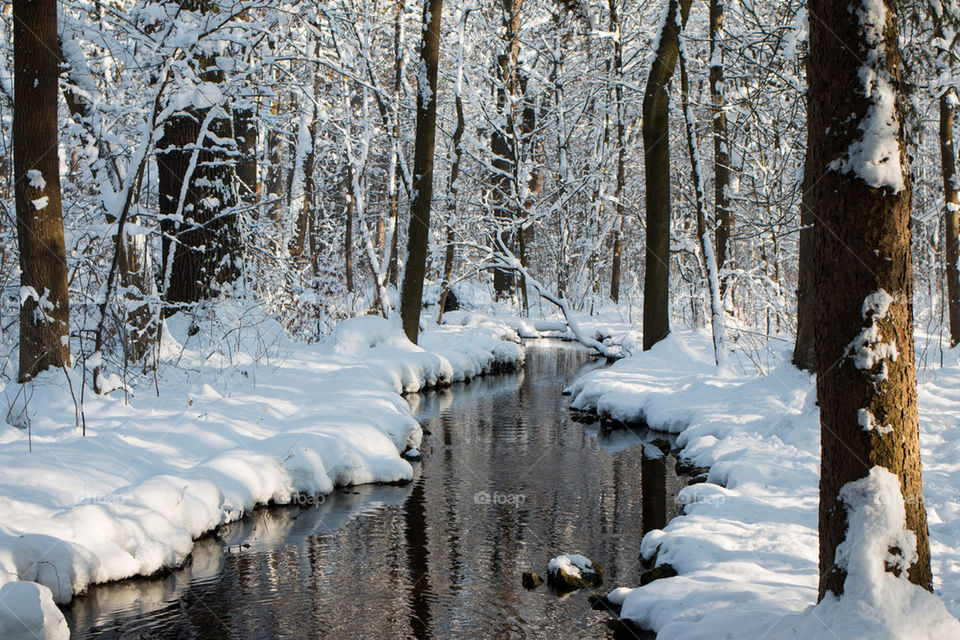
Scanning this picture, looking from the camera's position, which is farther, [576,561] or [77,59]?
[77,59]

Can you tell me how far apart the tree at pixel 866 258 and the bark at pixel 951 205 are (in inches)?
351

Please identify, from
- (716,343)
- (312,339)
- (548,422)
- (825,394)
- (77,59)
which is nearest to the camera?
(825,394)

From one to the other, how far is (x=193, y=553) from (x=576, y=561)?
311 centimetres

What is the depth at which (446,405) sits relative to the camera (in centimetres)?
1274

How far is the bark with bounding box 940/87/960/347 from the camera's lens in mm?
11492

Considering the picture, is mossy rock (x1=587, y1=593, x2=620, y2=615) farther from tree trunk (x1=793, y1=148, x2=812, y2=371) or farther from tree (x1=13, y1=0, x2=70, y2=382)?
tree (x1=13, y1=0, x2=70, y2=382)

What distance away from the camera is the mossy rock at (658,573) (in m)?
5.57

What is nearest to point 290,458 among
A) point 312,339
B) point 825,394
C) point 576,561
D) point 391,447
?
point 391,447

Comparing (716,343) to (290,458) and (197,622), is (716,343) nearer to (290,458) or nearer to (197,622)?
(290,458)

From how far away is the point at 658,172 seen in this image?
45.4ft

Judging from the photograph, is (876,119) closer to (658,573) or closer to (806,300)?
(658,573)

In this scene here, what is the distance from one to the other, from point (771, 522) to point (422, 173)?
32.9 ft

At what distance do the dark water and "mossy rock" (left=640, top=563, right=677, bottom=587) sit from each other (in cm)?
19

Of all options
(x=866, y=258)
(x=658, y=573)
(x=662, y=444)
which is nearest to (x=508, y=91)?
(x=662, y=444)
